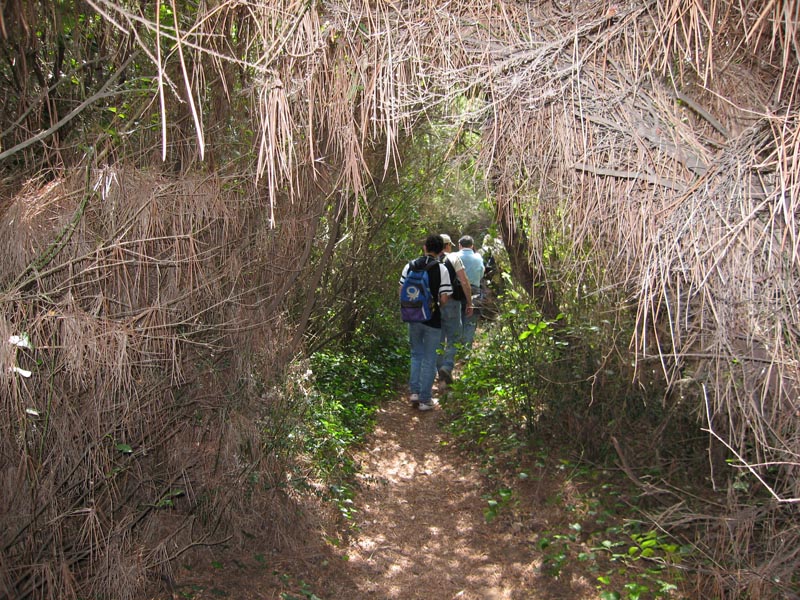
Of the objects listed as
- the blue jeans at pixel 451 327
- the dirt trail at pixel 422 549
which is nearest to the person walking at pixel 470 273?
the blue jeans at pixel 451 327

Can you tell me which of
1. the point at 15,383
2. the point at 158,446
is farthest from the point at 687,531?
the point at 15,383

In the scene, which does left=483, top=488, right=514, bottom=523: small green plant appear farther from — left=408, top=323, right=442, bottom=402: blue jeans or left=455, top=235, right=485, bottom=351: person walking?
left=455, top=235, right=485, bottom=351: person walking

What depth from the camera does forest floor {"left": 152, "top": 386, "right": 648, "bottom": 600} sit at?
4461 millimetres

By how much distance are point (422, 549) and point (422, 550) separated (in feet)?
0.05

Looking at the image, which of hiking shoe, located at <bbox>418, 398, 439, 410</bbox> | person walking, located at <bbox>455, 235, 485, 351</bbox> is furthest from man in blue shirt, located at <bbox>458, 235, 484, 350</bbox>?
hiking shoe, located at <bbox>418, 398, 439, 410</bbox>

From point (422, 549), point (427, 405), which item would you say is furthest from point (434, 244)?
point (422, 549)

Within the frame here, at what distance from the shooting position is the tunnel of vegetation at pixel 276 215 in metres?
3.00

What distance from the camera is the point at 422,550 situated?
523cm

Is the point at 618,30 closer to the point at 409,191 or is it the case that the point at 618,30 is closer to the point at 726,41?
the point at 726,41

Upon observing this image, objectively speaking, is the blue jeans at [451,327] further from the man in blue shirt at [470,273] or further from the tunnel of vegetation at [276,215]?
the tunnel of vegetation at [276,215]

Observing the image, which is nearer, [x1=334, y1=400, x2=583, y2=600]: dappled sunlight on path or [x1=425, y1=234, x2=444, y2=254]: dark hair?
[x1=334, y1=400, x2=583, y2=600]: dappled sunlight on path

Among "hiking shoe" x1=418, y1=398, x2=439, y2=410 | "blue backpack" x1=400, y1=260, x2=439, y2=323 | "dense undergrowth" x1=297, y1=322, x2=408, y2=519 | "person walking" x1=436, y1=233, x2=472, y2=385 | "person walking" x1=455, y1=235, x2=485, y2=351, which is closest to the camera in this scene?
"dense undergrowth" x1=297, y1=322, x2=408, y2=519

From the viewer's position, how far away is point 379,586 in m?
4.71

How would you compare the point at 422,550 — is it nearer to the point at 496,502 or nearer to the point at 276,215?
the point at 496,502
